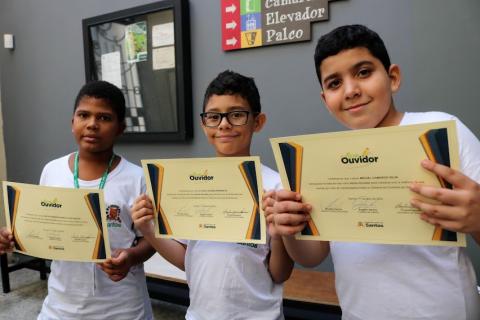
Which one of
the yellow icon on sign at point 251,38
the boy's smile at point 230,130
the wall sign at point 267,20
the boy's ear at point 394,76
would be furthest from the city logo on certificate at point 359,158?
the yellow icon on sign at point 251,38

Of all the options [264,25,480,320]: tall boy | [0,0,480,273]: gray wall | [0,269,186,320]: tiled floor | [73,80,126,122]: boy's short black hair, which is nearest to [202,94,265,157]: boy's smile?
[264,25,480,320]: tall boy

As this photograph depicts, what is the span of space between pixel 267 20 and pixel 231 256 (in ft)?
5.20

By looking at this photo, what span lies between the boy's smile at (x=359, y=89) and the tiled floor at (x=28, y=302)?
2.21m

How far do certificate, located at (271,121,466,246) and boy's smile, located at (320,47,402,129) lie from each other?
98 mm

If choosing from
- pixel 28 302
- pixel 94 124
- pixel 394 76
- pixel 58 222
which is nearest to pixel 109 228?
pixel 58 222

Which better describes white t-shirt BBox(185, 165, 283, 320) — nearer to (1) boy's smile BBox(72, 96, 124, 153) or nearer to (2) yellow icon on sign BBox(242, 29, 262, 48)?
(1) boy's smile BBox(72, 96, 124, 153)

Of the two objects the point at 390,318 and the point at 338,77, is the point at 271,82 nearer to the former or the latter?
the point at 338,77

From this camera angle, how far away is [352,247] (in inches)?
36.6

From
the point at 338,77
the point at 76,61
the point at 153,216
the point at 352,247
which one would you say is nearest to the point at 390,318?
the point at 352,247

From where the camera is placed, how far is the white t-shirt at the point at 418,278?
0.81 metres

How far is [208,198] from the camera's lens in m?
1.08

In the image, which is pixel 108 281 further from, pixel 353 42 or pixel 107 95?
pixel 353 42

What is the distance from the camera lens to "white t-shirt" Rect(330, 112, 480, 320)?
813 mm

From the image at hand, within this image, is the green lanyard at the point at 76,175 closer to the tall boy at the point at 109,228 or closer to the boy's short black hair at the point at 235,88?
the tall boy at the point at 109,228
